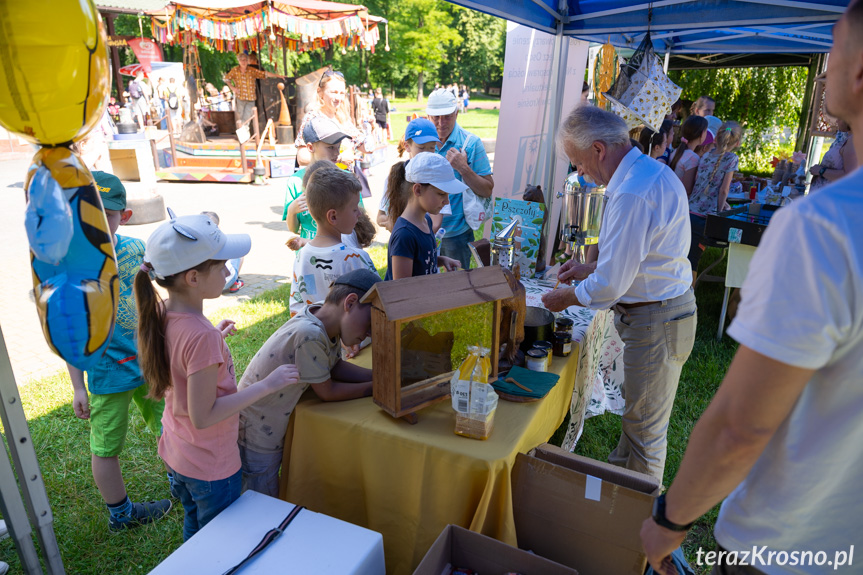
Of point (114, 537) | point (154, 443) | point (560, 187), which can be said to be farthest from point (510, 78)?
point (114, 537)

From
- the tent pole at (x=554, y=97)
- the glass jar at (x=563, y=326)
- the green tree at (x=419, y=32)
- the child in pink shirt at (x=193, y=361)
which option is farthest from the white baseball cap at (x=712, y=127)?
the green tree at (x=419, y=32)

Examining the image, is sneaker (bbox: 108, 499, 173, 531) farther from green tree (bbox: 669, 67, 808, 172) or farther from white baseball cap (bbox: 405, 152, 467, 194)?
green tree (bbox: 669, 67, 808, 172)

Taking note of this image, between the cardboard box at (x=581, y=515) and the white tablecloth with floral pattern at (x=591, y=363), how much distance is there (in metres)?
0.95

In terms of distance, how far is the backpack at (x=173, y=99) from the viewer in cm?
1112

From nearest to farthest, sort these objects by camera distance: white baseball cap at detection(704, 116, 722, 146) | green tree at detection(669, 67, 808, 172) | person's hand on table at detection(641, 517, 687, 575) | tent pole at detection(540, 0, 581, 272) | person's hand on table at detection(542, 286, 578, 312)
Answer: person's hand on table at detection(641, 517, 687, 575) < person's hand on table at detection(542, 286, 578, 312) < tent pole at detection(540, 0, 581, 272) < white baseball cap at detection(704, 116, 722, 146) < green tree at detection(669, 67, 808, 172)

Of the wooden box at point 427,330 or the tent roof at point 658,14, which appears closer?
the wooden box at point 427,330

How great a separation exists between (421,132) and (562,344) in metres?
1.71

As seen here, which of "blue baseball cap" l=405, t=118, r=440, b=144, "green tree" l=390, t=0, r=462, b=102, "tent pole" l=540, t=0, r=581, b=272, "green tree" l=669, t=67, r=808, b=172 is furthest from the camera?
"green tree" l=390, t=0, r=462, b=102

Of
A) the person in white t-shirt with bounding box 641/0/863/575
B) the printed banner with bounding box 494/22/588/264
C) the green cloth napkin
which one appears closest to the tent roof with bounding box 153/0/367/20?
the printed banner with bounding box 494/22/588/264

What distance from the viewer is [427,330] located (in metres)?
1.82

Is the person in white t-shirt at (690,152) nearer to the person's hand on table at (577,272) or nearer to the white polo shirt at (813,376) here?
the person's hand on table at (577,272)

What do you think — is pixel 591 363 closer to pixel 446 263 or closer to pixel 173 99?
pixel 446 263

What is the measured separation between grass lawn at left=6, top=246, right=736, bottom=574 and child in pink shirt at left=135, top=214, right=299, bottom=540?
910 millimetres

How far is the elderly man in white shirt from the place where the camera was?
2.10m
